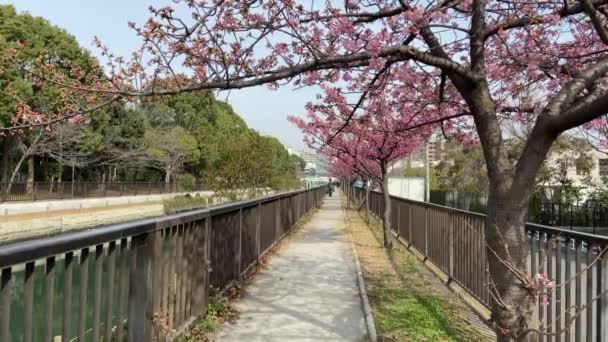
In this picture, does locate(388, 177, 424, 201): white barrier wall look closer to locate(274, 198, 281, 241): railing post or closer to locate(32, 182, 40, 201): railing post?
locate(32, 182, 40, 201): railing post

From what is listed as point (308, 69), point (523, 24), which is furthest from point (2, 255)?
point (523, 24)

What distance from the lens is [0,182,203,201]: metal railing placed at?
32.5m

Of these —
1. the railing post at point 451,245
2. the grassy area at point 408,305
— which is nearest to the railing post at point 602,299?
the grassy area at point 408,305

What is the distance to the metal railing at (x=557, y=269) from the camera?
155 inches

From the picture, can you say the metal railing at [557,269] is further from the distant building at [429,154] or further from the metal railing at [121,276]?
the distant building at [429,154]

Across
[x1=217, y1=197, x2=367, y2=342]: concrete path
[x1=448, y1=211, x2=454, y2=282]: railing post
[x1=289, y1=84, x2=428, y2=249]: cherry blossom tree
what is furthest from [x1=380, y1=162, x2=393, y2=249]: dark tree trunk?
[x1=448, y1=211, x2=454, y2=282]: railing post

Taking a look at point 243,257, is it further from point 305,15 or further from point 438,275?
point 305,15

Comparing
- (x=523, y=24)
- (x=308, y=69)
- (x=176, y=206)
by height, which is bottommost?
(x=176, y=206)

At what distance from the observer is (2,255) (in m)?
2.34

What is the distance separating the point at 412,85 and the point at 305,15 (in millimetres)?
2119

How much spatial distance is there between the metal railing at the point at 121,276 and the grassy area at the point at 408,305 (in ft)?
6.89

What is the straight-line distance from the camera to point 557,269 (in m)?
4.61

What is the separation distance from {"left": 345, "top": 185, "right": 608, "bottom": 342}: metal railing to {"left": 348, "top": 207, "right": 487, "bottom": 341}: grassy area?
1.50 ft

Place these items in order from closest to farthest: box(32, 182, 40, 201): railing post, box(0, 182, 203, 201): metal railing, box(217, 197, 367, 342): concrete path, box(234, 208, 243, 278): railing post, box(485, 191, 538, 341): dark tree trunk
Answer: box(485, 191, 538, 341): dark tree trunk
box(217, 197, 367, 342): concrete path
box(234, 208, 243, 278): railing post
box(0, 182, 203, 201): metal railing
box(32, 182, 40, 201): railing post
